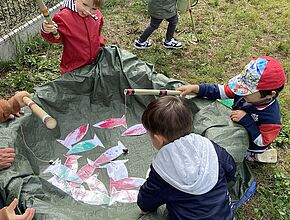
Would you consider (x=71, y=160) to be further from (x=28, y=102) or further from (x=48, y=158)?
(x=28, y=102)

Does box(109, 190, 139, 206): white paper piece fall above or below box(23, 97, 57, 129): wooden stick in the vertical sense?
below

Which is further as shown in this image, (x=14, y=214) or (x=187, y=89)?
(x=187, y=89)

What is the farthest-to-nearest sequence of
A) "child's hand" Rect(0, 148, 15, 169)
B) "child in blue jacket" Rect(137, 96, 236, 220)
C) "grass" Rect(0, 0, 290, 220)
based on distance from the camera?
"grass" Rect(0, 0, 290, 220) → "child's hand" Rect(0, 148, 15, 169) → "child in blue jacket" Rect(137, 96, 236, 220)

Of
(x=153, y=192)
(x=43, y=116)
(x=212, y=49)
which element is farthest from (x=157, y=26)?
(x=153, y=192)

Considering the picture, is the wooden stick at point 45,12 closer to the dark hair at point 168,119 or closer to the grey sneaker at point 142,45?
the dark hair at point 168,119

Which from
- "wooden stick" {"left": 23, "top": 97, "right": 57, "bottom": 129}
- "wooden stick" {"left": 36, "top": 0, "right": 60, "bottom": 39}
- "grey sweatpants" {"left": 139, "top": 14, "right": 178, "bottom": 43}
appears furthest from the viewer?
"grey sweatpants" {"left": 139, "top": 14, "right": 178, "bottom": 43}

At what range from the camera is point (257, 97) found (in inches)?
89.7

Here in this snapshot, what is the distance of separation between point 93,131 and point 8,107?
2.43 feet

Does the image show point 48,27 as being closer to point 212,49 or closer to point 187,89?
point 187,89

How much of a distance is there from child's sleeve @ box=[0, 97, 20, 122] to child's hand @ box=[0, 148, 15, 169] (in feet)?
0.99

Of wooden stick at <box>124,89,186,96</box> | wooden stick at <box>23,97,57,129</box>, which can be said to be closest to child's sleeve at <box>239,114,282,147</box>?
wooden stick at <box>124,89,186,96</box>

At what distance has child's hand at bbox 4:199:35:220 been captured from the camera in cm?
166

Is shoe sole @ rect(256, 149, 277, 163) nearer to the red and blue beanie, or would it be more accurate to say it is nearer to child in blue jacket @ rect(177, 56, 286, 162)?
child in blue jacket @ rect(177, 56, 286, 162)

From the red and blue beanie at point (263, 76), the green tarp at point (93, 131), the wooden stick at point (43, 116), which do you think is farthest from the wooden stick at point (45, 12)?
the red and blue beanie at point (263, 76)
